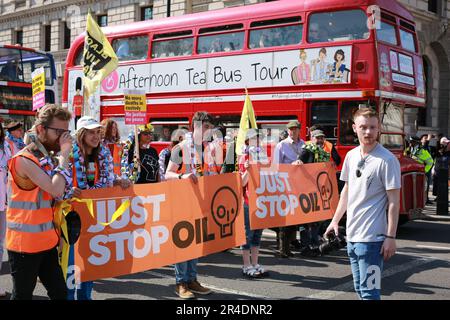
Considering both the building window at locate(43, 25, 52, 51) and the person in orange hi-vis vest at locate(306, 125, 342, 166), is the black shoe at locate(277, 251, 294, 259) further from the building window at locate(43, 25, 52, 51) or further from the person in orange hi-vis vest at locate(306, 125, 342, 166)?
the building window at locate(43, 25, 52, 51)

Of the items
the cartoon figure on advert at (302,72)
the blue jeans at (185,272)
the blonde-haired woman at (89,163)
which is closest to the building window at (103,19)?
the cartoon figure on advert at (302,72)

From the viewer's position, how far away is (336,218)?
4.50 m

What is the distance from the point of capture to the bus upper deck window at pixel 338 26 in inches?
410

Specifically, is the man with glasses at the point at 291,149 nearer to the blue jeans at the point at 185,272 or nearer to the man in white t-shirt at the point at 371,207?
the blue jeans at the point at 185,272

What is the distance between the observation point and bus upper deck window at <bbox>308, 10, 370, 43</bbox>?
34.2 feet

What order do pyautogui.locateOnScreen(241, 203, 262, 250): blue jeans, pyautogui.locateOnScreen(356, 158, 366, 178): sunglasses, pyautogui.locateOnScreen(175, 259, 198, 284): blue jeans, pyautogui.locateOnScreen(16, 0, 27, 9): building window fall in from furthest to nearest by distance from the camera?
1. pyautogui.locateOnScreen(16, 0, 27, 9): building window
2. pyautogui.locateOnScreen(241, 203, 262, 250): blue jeans
3. pyautogui.locateOnScreen(175, 259, 198, 284): blue jeans
4. pyautogui.locateOnScreen(356, 158, 366, 178): sunglasses

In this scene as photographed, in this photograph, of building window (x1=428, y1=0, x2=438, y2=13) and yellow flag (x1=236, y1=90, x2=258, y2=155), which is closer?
yellow flag (x1=236, y1=90, x2=258, y2=155)

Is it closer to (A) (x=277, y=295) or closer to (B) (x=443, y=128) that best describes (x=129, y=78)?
(A) (x=277, y=295)

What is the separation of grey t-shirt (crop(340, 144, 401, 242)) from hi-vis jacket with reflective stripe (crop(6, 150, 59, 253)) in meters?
2.26

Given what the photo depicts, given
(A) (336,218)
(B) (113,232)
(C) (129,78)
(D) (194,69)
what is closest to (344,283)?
(A) (336,218)

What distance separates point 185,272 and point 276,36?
699 centimetres

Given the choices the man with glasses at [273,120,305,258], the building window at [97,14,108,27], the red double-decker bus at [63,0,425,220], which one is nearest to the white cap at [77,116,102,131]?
the man with glasses at [273,120,305,258]

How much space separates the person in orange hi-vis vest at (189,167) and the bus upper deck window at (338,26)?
18.2 feet
